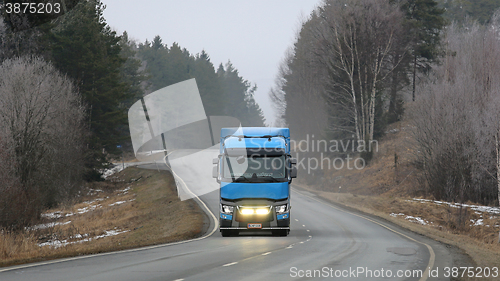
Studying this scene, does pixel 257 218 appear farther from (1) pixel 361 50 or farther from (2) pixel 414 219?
(1) pixel 361 50

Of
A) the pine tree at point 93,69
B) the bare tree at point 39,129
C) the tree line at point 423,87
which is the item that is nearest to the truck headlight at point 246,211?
the bare tree at point 39,129

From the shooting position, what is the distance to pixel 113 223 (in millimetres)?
31031

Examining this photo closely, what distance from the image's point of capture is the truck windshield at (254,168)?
15.2 meters

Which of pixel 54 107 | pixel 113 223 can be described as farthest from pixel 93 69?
pixel 113 223

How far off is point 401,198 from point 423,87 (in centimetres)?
1172

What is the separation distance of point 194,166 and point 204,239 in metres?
37.2

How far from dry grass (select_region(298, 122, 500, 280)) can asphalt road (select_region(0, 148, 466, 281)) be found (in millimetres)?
2836

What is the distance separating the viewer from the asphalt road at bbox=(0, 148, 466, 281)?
12.3 meters

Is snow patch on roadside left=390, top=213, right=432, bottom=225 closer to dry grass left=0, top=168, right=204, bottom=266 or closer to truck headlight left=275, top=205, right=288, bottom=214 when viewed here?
dry grass left=0, top=168, right=204, bottom=266

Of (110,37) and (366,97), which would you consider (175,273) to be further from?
(110,37)

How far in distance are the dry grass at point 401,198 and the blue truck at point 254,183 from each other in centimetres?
794

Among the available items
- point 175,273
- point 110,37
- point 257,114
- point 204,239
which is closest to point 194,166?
point 110,37

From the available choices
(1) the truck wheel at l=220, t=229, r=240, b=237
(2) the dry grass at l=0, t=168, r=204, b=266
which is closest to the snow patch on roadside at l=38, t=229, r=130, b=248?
(2) the dry grass at l=0, t=168, r=204, b=266

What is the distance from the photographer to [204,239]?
20062 mm
